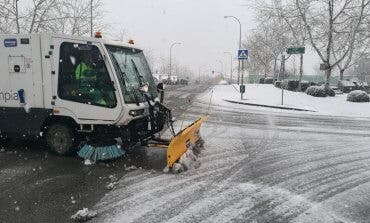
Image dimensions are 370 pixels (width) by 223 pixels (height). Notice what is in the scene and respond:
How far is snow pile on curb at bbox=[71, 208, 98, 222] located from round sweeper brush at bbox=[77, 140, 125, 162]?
2.99 metres

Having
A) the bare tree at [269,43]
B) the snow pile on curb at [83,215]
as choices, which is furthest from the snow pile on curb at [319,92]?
the snow pile on curb at [83,215]

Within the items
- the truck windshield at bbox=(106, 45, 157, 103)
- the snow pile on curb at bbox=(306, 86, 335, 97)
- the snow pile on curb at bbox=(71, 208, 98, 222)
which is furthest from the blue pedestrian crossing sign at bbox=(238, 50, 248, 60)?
the snow pile on curb at bbox=(71, 208, 98, 222)

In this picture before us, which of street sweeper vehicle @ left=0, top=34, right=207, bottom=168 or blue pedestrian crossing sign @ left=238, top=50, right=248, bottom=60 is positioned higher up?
blue pedestrian crossing sign @ left=238, top=50, right=248, bottom=60

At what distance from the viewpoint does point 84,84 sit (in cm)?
873

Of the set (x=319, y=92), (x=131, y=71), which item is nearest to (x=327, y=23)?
(x=319, y=92)

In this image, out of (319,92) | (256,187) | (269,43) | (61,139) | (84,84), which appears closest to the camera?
(256,187)

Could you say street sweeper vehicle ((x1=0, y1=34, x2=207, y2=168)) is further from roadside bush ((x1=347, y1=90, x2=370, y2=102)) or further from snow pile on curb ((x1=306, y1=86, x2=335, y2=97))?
snow pile on curb ((x1=306, y1=86, x2=335, y2=97))

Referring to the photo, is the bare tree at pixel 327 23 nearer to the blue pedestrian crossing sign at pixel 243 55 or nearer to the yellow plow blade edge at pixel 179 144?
the blue pedestrian crossing sign at pixel 243 55

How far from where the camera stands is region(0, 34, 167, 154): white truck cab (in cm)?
862

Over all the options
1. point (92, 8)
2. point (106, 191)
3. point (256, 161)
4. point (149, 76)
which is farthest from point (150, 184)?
point (92, 8)

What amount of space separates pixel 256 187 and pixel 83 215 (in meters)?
2.82

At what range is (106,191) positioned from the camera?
6680mm

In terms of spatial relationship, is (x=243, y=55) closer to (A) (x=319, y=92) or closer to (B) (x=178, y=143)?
(A) (x=319, y=92)

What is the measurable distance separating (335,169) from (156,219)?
434 cm
